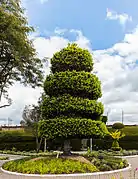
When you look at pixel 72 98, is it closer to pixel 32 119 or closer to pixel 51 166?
pixel 51 166

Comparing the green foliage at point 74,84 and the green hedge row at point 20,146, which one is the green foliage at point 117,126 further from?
the green foliage at point 74,84

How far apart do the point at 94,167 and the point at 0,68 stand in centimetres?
727

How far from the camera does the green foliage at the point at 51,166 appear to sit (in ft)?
33.7

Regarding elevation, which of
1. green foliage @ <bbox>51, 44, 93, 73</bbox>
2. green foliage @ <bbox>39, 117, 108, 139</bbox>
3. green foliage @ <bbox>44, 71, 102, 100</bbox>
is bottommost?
green foliage @ <bbox>39, 117, 108, 139</bbox>

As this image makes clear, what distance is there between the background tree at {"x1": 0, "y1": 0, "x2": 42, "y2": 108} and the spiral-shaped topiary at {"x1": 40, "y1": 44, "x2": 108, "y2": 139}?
6.46ft

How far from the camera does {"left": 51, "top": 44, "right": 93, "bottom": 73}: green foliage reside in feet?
40.4

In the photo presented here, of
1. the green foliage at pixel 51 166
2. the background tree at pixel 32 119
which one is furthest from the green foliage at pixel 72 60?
the background tree at pixel 32 119

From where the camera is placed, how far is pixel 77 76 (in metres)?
11.9

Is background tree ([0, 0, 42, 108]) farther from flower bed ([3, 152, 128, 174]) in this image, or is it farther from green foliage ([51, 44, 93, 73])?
flower bed ([3, 152, 128, 174])

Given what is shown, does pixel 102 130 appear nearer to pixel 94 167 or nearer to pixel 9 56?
pixel 94 167

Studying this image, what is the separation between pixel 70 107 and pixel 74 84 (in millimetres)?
859

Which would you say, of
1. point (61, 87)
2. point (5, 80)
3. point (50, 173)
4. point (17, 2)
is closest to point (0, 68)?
point (5, 80)

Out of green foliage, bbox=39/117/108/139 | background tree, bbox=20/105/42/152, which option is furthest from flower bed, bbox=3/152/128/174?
background tree, bbox=20/105/42/152

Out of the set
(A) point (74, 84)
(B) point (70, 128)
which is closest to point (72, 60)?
(A) point (74, 84)
